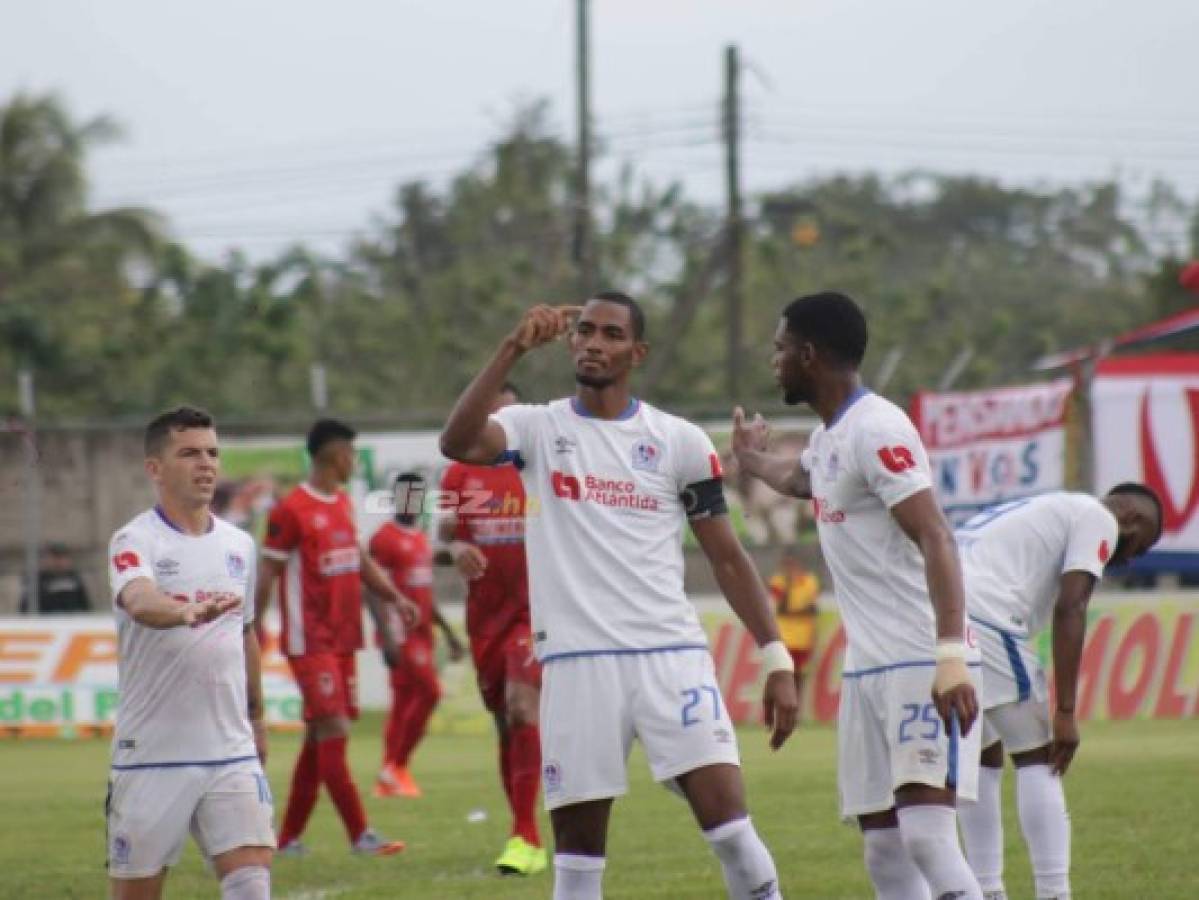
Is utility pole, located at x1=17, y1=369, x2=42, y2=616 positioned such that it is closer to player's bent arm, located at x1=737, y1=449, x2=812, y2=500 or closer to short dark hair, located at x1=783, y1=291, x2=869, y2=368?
player's bent arm, located at x1=737, y1=449, x2=812, y2=500

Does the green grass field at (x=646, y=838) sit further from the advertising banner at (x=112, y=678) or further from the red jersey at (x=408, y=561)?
the advertising banner at (x=112, y=678)

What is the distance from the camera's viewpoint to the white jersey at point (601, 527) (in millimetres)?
8047

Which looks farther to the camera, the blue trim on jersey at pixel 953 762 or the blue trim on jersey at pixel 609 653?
the blue trim on jersey at pixel 609 653

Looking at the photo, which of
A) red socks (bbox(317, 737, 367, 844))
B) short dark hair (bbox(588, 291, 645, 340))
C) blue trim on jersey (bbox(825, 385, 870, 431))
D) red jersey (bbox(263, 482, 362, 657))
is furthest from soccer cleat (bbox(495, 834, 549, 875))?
blue trim on jersey (bbox(825, 385, 870, 431))

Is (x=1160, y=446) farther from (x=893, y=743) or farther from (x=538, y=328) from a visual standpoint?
(x=538, y=328)

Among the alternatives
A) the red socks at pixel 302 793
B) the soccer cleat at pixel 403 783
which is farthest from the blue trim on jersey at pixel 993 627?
the soccer cleat at pixel 403 783

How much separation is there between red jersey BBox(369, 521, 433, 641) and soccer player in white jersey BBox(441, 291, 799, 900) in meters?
10.4

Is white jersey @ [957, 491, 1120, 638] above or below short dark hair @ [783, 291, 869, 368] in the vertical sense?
below

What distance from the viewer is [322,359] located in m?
52.5

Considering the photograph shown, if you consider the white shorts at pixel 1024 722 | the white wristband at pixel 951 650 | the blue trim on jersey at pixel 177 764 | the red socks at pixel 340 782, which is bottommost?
the red socks at pixel 340 782

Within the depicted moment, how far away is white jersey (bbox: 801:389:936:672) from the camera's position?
786cm

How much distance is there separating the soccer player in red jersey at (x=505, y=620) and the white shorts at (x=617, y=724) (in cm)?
421

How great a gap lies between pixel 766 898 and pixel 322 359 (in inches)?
1775

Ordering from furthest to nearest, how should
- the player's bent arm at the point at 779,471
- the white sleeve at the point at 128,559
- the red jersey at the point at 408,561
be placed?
1. the red jersey at the point at 408,561
2. the player's bent arm at the point at 779,471
3. the white sleeve at the point at 128,559
